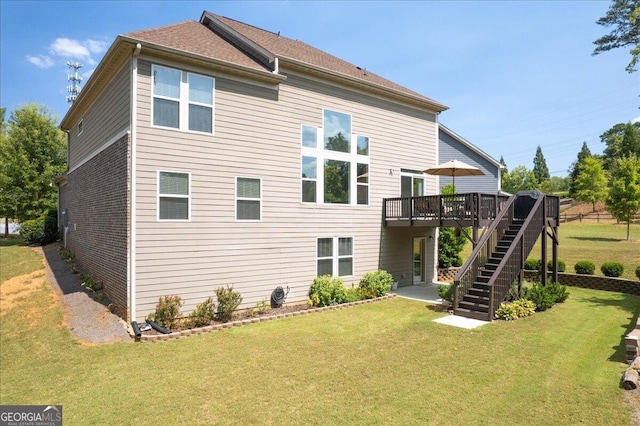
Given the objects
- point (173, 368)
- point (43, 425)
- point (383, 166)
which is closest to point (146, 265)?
point (173, 368)

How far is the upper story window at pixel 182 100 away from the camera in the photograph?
9.37 m

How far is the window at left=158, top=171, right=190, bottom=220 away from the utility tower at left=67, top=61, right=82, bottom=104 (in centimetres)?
3934

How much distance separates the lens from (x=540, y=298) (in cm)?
1056

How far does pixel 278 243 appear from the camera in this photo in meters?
11.4

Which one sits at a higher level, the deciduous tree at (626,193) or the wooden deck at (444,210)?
the deciduous tree at (626,193)

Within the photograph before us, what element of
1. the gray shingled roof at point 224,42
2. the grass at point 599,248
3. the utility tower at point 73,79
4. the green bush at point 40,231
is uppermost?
the utility tower at point 73,79

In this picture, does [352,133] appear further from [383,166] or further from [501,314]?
[501,314]

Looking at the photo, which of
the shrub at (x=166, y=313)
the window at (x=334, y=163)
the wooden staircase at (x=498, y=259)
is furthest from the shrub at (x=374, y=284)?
the shrub at (x=166, y=313)

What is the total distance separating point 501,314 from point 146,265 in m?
9.51

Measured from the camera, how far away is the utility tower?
39094mm

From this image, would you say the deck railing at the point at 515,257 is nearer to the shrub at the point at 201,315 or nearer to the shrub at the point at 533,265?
the shrub at the point at 533,265

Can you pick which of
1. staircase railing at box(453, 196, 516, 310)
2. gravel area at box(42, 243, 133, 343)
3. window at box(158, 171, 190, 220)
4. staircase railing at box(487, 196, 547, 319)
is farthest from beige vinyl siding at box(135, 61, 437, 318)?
staircase railing at box(487, 196, 547, 319)

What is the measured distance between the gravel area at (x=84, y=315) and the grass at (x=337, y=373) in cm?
36

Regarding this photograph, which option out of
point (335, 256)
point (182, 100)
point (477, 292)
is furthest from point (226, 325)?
point (477, 292)
